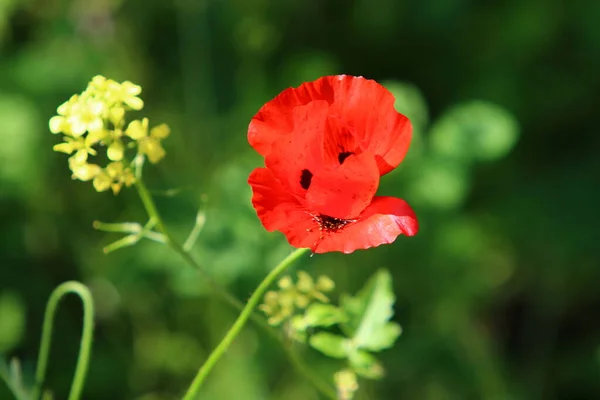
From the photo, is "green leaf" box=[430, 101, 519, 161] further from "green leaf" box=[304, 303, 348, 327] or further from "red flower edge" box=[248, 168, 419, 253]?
"red flower edge" box=[248, 168, 419, 253]

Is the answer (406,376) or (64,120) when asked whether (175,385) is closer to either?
(406,376)

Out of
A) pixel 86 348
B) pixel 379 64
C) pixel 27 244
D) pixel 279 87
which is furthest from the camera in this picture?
pixel 379 64

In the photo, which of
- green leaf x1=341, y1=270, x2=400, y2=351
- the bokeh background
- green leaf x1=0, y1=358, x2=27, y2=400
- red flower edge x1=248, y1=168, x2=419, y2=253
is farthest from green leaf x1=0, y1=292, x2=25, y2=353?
red flower edge x1=248, y1=168, x2=419, y2=253

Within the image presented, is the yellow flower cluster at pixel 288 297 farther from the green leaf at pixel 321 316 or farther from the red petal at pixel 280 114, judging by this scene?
the red petal at pixel 280 114

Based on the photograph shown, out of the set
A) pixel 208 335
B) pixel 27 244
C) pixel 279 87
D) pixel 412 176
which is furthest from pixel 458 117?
pixel 27 244

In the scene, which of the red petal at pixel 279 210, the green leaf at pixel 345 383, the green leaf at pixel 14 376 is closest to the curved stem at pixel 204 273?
the green leaf at pixel 345 383

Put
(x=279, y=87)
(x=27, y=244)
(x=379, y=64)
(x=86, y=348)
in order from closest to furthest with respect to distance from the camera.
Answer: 1. (x=86, y=348)
2. (x=27, y=244)
3. (x=279, y=87)
4. (x=379, y=64)
